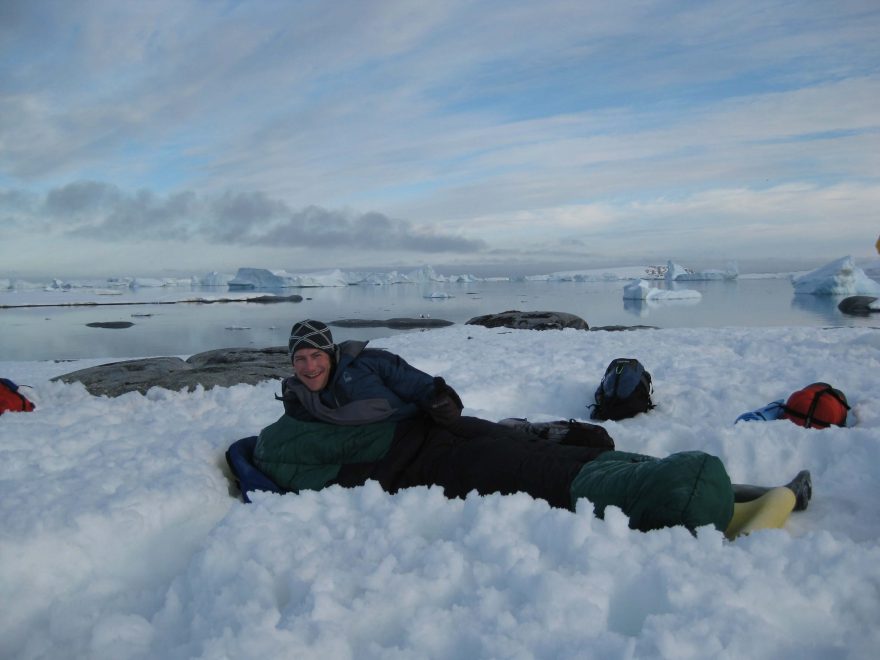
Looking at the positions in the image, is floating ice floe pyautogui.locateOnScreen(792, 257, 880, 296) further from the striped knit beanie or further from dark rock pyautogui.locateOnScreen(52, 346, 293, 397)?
the striped knit beanie

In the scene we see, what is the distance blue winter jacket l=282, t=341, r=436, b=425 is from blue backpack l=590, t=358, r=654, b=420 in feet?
11.9

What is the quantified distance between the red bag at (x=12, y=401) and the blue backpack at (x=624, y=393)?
5.51 metres

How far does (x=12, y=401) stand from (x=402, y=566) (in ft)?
15.8

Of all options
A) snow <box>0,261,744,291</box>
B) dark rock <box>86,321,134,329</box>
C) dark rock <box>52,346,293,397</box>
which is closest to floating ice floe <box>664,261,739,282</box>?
snow <box>0,261,744,291</box>

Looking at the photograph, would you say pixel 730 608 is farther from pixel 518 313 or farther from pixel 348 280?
pixel 348 280

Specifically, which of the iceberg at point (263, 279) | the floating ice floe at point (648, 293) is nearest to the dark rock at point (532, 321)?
the floating ice floe at point (648, 293)

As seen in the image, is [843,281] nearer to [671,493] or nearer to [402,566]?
[671,493]

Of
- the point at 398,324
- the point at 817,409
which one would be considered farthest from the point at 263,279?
the point at 817,409

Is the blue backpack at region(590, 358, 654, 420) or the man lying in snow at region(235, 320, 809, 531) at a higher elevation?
the man lying in snow at region(235, 320, 809, 531)

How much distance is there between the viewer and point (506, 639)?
1.78 m

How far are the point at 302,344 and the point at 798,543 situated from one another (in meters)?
2.50

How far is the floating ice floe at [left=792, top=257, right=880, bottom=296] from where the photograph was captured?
152 feet

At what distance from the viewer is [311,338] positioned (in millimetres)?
3514

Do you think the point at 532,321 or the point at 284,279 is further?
the point at 284,279
